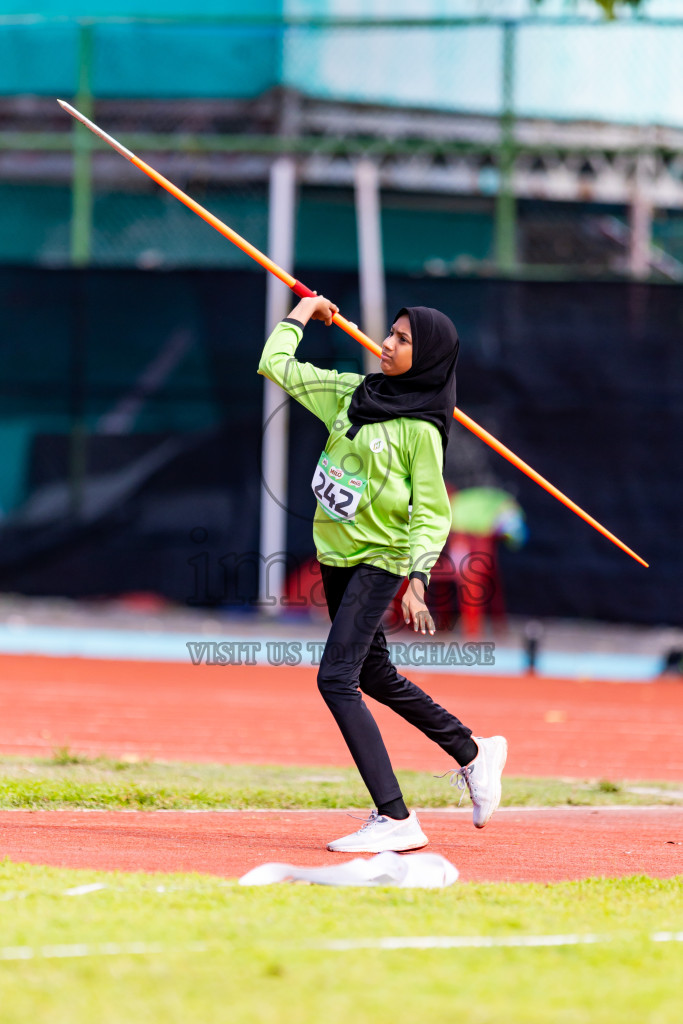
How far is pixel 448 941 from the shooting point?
11.0 feet

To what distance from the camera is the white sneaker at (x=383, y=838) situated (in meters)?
4.77

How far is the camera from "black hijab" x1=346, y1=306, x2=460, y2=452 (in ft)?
15.6

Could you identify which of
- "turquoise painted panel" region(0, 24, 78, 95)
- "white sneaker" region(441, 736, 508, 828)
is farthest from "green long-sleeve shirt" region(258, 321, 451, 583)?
"turquoise painted panel" region(0, 24, 78, 95)

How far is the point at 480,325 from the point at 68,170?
454 cm

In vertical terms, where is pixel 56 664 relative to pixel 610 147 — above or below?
below

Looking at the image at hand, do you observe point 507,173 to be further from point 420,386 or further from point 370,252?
point 420,386

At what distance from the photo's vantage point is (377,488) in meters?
4.77

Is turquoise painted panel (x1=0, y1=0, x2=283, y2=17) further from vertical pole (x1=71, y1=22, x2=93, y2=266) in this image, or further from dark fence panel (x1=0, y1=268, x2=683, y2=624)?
dark fence panel (x1=0, y1=268, x2=683, y2=624)

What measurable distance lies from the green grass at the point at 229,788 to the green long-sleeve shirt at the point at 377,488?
1.57 m

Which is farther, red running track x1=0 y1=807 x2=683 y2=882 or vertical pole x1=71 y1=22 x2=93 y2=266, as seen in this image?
vertical pole x1=71 y1=22 x2=93 y2=266

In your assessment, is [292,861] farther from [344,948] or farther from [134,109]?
[134,109]

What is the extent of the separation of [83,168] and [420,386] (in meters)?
9.12

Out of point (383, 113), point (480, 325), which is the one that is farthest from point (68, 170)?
point (480, 325)

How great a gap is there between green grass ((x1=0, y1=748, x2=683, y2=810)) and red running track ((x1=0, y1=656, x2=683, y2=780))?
586 mm
